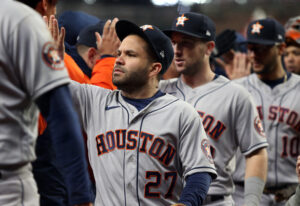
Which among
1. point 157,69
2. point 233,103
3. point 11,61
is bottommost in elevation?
point 233,103

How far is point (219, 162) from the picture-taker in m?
3.90

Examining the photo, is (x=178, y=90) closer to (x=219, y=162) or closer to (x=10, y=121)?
(x=219, y=162)

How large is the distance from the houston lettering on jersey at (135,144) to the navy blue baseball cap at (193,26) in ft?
4.29

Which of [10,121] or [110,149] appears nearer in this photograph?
[10,121]

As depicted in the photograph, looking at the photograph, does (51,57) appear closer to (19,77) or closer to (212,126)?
(19,77)

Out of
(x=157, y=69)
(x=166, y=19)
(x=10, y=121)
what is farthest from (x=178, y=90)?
(x=166, y=19)

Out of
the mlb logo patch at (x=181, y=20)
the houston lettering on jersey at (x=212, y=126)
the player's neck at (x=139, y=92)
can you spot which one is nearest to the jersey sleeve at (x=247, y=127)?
the houston lettering on jersey at (x=212, y=126)

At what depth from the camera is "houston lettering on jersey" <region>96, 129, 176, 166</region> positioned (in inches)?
118

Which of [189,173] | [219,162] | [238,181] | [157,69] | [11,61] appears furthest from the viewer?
[238,181]

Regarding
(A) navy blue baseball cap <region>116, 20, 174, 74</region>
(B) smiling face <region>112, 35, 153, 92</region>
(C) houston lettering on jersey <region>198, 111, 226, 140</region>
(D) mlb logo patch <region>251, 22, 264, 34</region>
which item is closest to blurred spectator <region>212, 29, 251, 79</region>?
(D) mlb logo patch <region>251, 22, 264, 34</region>

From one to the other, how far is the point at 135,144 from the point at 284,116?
2286mm

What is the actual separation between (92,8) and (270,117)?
15.5 meters

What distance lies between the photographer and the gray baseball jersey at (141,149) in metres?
2.97

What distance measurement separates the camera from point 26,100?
2.05 metres
